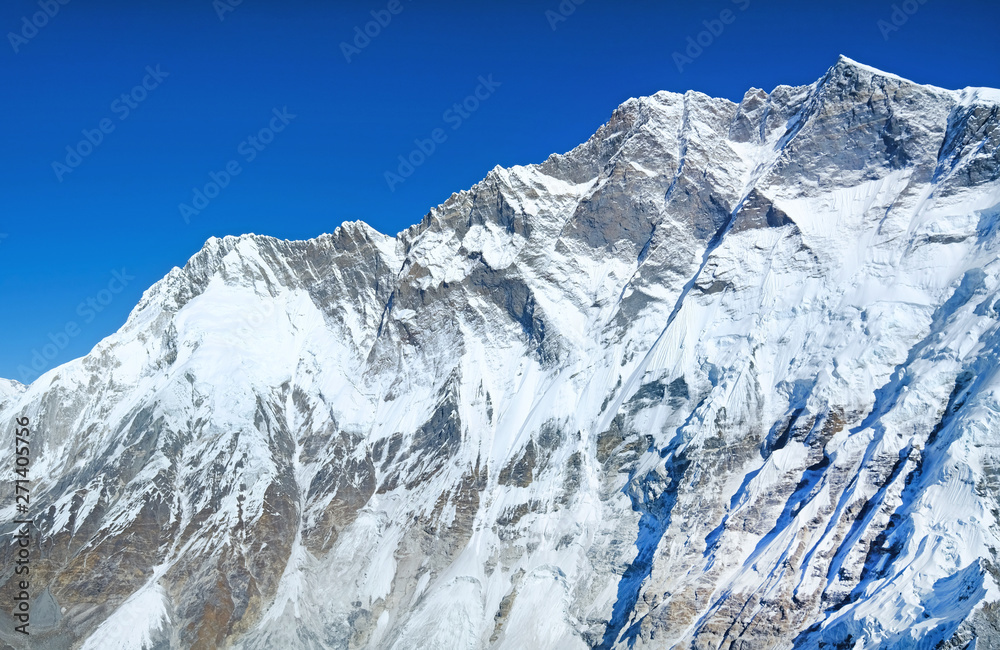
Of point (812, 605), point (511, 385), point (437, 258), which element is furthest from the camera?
point (437, 258)

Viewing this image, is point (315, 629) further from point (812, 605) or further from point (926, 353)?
point (926, 353)

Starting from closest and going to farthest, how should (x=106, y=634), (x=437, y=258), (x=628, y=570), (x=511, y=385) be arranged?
(x=628, y=570) → (x=106, y=634) → (x=511, y=385) → (x=437, y=258)

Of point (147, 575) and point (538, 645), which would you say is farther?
point (147, 575)

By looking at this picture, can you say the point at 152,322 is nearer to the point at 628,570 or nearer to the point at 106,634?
the point at 106,634

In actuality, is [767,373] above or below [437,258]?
below

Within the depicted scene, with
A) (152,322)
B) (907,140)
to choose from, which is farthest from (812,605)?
(152,322)

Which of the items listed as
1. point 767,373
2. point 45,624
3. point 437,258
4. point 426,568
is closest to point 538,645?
point 426,568

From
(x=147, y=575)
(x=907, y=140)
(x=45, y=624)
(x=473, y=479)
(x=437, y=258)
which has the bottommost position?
(x=45, y=624)
